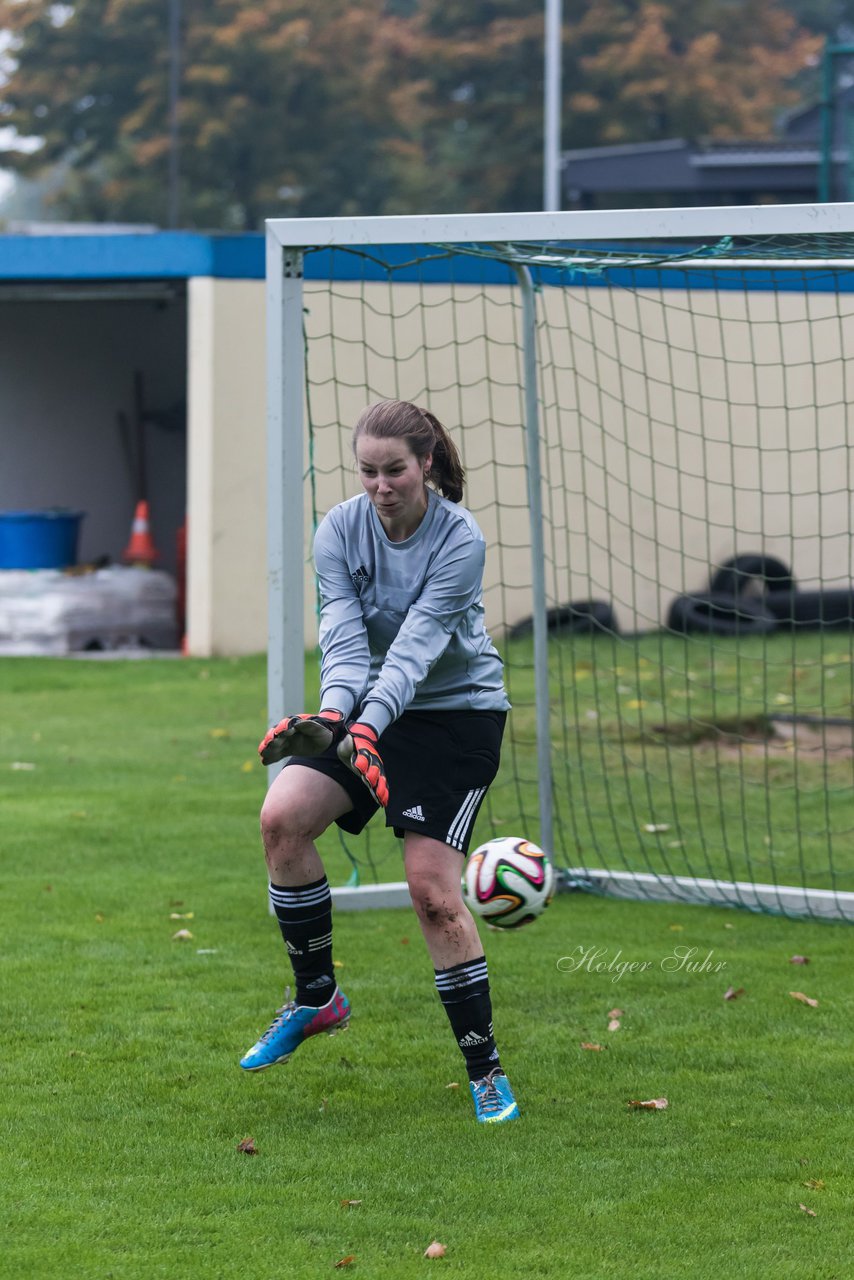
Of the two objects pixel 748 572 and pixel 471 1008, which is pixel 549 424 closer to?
pixel 748 572

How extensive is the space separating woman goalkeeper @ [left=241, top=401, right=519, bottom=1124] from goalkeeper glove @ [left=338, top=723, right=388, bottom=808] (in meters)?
0.10

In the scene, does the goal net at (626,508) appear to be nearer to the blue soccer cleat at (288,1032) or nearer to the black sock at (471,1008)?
the blue soccer cleat at (288,1032)

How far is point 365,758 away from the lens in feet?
13.1

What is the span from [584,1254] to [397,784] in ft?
4.15

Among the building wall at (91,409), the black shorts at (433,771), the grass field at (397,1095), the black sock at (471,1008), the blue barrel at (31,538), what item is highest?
the building wall at (91,409)

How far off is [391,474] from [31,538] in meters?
11.2

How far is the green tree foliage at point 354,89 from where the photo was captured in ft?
130

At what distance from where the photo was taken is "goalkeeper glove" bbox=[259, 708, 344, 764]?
407cm

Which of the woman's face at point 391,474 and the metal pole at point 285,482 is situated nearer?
the woman's face at point 391,474

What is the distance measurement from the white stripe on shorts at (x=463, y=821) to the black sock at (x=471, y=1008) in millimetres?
305

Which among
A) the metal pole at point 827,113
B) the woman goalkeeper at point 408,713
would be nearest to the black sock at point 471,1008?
the woman goalkeeper at point 408,713

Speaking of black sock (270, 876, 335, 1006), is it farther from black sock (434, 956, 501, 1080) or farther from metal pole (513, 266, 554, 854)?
metal pole (513, 266, 554, 854)

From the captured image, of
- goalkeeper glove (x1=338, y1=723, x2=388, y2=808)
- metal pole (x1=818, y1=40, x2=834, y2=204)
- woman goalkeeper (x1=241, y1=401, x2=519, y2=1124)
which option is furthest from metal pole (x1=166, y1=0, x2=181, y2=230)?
goalkeeper glove (x1=338, y1=723, x2=388, y2=808)

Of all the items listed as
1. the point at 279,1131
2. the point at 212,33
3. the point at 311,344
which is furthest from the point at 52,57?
the point at 279,1131
